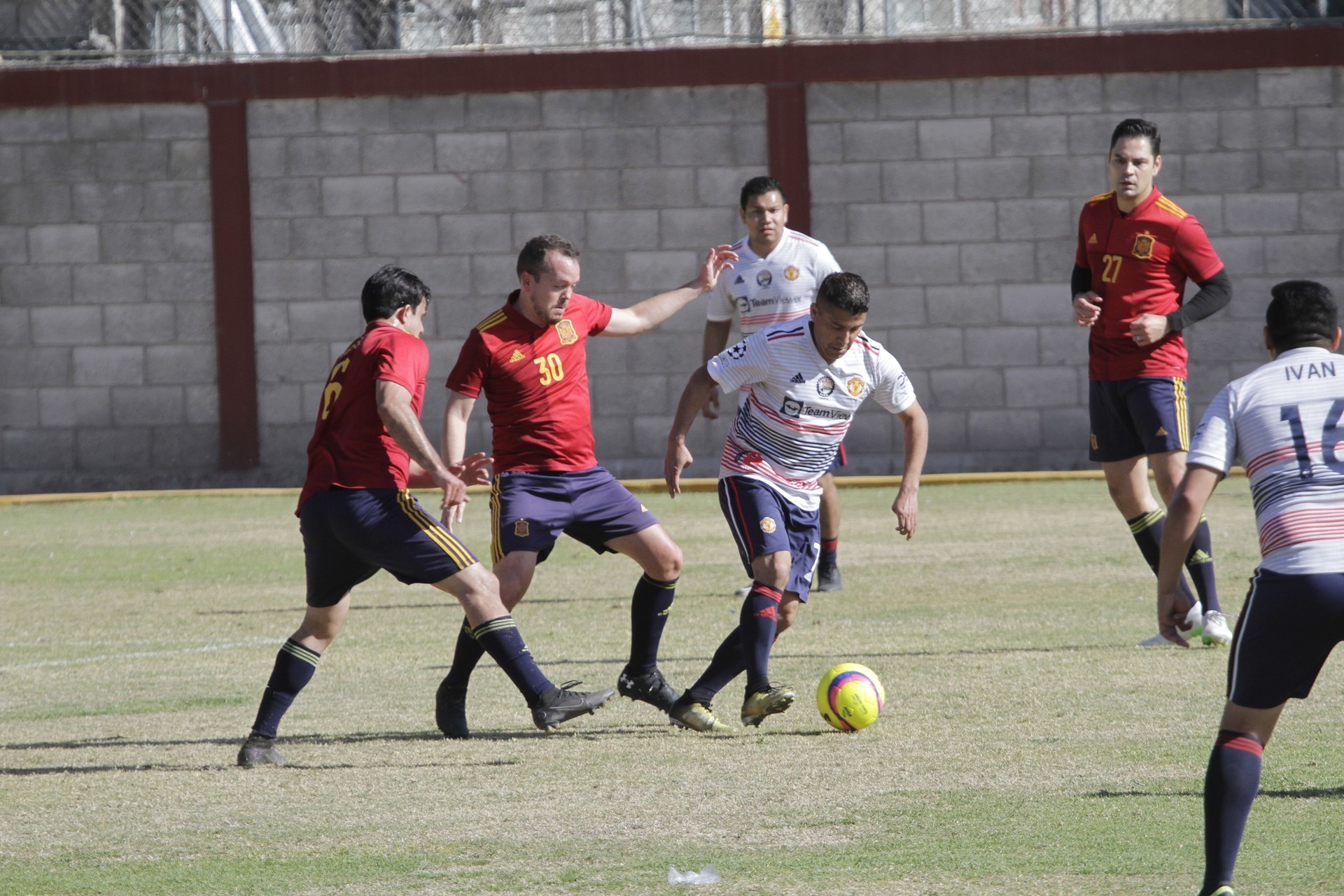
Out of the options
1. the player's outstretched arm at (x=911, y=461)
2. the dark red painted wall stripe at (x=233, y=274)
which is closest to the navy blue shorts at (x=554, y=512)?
the player's outstretched arm at (x=911, y=461)

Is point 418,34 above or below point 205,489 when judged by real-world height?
above

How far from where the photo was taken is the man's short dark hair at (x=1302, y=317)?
165 inches

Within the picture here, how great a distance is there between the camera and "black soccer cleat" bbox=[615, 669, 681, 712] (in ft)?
21.7

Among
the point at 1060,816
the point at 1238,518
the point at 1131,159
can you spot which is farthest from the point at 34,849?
the point at 1238,518

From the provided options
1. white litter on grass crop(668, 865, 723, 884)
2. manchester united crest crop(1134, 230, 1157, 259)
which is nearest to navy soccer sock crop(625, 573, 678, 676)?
white litter on grass crop(668, 865, 723, 884)

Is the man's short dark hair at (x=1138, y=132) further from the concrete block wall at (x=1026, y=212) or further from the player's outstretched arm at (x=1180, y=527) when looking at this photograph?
the concrete block wall at (x=1026, y=212)

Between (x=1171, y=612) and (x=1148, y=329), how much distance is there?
357 cm

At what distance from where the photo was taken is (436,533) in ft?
19.7

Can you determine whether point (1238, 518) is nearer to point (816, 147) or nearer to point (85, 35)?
point (816, 147)

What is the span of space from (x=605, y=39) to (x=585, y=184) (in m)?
1.48

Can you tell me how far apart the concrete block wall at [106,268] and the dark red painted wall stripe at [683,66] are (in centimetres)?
32

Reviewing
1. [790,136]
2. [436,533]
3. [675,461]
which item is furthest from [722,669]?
[790,136]

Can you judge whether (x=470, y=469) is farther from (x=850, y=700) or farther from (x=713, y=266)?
(x=713, y=266)

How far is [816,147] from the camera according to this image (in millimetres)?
16594
